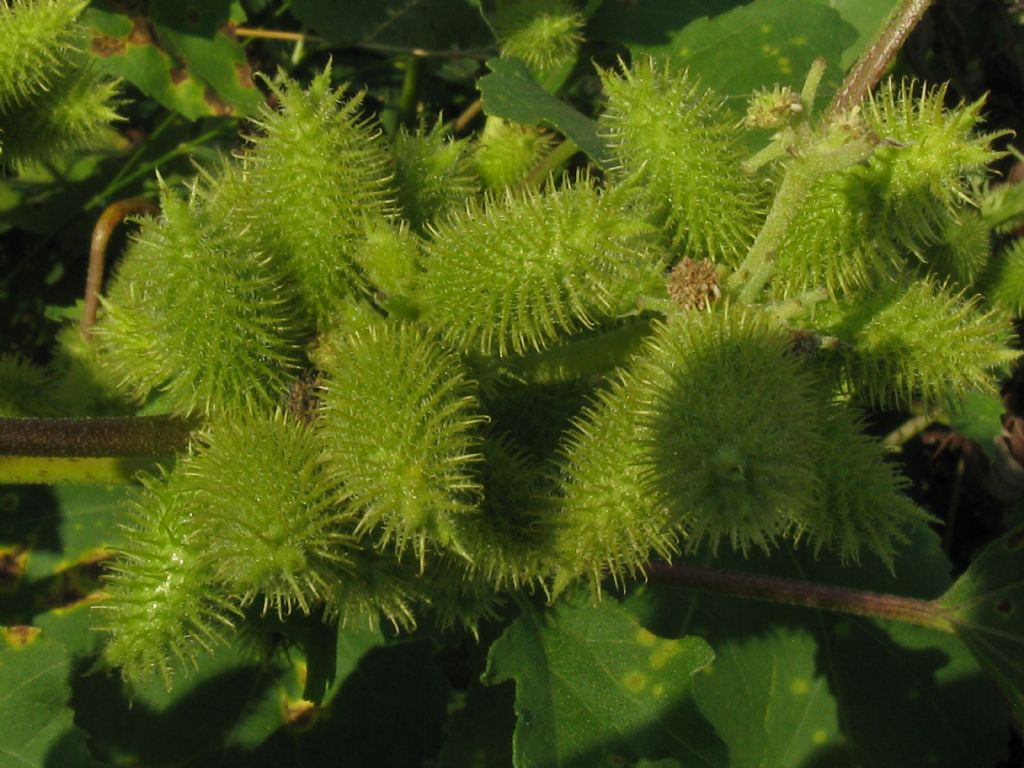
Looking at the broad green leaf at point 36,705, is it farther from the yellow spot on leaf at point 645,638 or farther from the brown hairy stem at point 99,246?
the yellow spot on leaf at point 645,638

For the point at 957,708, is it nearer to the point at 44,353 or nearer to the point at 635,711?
the point at 635,711

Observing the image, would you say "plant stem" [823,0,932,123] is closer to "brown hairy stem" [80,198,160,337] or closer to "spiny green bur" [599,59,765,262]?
"spiny green bur" [599,59,765,262]

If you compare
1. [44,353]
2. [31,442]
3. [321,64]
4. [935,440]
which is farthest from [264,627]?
[935,440]

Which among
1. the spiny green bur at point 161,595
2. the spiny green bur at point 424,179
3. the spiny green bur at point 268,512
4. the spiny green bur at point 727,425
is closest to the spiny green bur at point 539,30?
the spiny green bur at point 424,179

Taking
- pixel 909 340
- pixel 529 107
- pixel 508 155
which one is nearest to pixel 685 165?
pixel 909 340

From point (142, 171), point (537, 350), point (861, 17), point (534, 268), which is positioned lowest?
point (142, 171)

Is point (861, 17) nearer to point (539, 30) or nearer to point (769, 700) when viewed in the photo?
point (539, 30)
